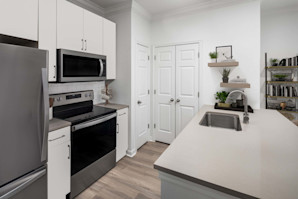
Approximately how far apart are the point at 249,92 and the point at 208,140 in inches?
74.9

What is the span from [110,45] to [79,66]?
0.78m

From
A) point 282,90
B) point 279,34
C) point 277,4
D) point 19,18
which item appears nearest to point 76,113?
point 19,18

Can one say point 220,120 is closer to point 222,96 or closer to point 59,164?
point 222,96

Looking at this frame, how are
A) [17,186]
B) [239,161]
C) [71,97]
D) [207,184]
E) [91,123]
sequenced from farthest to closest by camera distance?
1. [71,97]
2. [91,123]
3. [17,186]
4. [239,161]
5. [207,184]

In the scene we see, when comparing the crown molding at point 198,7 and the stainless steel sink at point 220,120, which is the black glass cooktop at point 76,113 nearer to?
the stainless steel sink at point 220,120

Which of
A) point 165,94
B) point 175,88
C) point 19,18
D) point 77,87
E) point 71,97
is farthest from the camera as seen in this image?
point 165,94

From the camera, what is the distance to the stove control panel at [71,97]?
6.47 feet

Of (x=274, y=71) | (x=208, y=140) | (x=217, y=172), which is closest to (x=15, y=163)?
(x=217, y=172)

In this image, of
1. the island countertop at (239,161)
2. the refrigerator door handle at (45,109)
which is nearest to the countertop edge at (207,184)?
the island countertop at (239,161)

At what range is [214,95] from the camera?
2.89 m

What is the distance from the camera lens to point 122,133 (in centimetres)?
264

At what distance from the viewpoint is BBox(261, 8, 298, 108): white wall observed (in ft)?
10.1

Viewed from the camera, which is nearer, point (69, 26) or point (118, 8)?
point (69, 26)

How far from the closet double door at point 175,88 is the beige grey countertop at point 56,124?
6.78 feet
